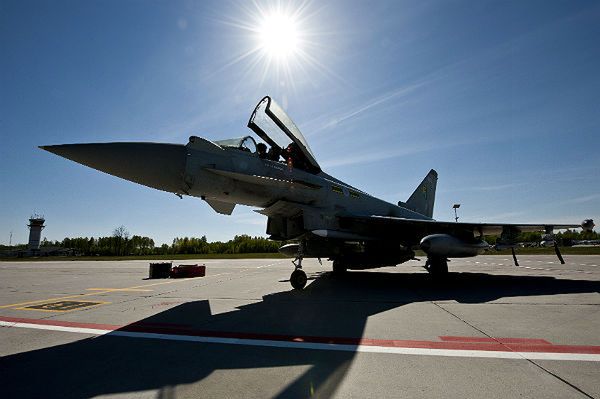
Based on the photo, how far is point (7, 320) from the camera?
4816 millimetres

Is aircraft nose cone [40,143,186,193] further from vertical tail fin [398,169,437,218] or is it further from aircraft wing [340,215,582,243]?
vertical tail fin [398,169,437,218]

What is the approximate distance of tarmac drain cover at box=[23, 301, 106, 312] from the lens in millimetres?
5691

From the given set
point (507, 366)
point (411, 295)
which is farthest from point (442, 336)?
point (411, 295)

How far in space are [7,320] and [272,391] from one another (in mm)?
5185

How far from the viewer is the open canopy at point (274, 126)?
7742 millimetres

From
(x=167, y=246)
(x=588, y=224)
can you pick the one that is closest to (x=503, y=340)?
(x=588, y=224)

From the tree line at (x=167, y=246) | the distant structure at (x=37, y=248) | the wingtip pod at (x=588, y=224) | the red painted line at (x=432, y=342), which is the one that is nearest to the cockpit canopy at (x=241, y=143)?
the red painted line at (x=432, y=342)

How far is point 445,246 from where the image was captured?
8.70 metres

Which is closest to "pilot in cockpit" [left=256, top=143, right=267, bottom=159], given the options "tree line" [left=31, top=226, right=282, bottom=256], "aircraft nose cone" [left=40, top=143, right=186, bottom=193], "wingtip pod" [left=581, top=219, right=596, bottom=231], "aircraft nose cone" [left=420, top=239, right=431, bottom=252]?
"aircraft nose cone" [left=40, top=143, right=186, bottom=193]

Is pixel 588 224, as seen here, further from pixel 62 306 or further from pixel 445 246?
pixel 62 306

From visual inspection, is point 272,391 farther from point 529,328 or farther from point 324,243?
point 324,243

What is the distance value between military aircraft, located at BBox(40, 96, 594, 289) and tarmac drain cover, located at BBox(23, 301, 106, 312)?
284 cm

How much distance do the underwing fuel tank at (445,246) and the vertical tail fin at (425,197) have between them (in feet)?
20.9

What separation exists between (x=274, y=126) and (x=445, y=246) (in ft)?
19.4
